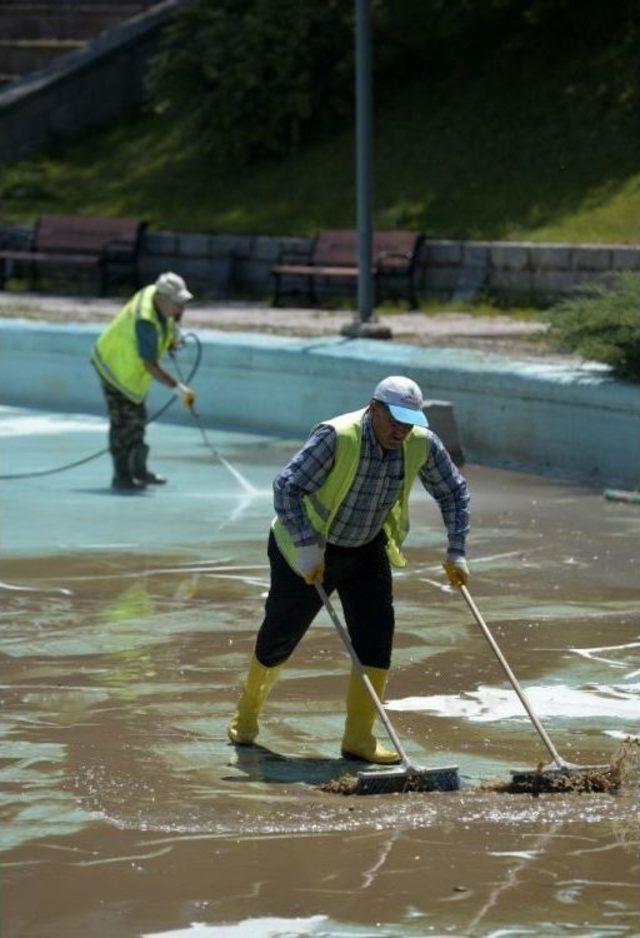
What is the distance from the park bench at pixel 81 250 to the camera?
23.5 meters

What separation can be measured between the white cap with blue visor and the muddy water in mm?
1252

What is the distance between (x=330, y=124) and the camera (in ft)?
81.5

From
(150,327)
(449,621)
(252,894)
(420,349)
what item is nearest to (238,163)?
(420,349)

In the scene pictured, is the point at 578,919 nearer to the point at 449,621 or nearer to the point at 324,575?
the point at 324,575

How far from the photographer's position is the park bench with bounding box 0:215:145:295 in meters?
23.5

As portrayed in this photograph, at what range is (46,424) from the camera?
18.0 m

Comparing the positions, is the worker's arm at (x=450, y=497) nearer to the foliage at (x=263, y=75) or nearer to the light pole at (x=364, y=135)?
the light pole at (x=364, y=135)

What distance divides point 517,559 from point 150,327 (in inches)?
130

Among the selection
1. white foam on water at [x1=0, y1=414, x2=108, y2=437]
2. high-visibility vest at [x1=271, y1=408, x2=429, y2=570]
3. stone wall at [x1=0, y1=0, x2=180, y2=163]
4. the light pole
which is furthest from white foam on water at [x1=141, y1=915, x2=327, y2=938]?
stone wall at [x1=0, y1=0, x2=180, y2=163]

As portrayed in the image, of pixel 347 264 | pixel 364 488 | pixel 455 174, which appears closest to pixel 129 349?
pixel 364 488

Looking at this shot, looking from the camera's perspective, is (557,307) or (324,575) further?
(557,307)

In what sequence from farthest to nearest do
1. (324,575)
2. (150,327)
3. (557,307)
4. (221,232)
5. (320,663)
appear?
(221,232)
(557,307)
(150,327)
(320,663)
(324,575)

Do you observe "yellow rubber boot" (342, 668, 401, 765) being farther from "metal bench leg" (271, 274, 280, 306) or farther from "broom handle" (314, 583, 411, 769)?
"metal bench leg" (271, 274, 280, 306)

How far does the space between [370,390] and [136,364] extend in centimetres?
267
